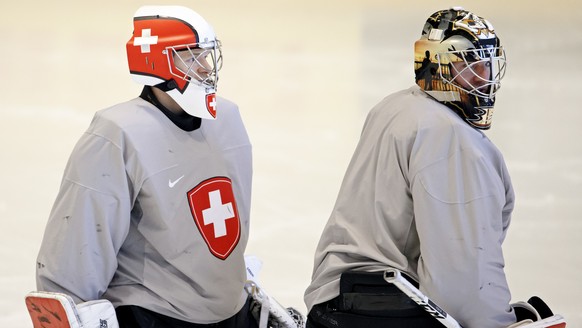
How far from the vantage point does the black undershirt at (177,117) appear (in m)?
2.26

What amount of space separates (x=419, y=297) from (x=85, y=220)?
0.69 metres

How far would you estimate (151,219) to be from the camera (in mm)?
2191

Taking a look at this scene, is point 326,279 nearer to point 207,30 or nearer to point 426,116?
point 426,116

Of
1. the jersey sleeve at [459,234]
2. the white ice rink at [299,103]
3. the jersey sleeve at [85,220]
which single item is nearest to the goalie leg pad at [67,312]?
the jersey sleeve at [85,220]

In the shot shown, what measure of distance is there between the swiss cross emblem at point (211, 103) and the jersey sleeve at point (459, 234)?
520 mm

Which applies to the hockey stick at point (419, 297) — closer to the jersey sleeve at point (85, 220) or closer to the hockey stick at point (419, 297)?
the hockey stick at point (419, 297)

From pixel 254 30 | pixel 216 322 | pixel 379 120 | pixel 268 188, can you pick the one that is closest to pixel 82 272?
pixel 216 322

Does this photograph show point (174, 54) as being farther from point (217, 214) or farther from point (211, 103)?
point (217, 214)

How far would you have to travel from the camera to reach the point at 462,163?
78.5 inches

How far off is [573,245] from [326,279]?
1.82 m

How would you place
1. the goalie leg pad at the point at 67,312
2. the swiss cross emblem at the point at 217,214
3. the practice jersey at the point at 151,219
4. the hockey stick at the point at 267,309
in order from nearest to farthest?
1. the goalie leg pad at the point at 67,312
2. the practice jersey at the point at 151,219
3. the swiss cross emblem at the point at 217,214
4. the hockey stick at the point at 267,309

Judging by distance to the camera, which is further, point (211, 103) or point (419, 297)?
point (211, 103)

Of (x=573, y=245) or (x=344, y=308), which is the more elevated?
(x=344, y=308)

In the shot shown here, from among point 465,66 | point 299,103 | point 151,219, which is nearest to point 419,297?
point 465,66
